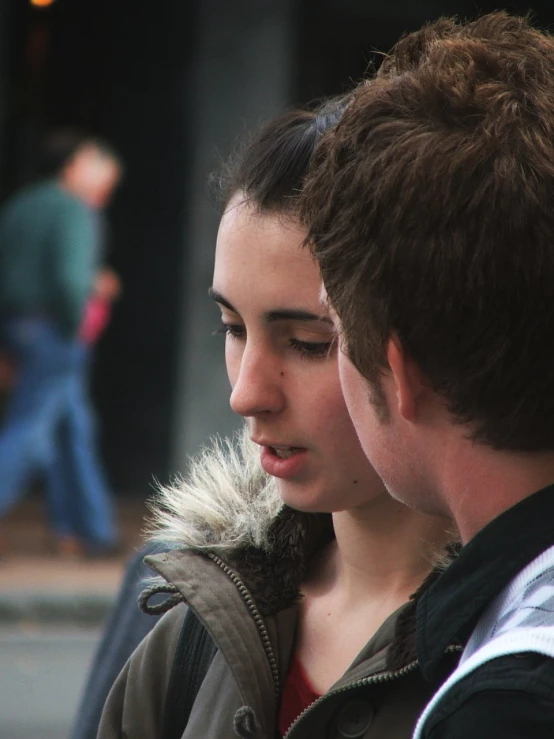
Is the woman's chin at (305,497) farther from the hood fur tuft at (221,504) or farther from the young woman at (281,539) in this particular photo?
the hood fur tuft at (221,504)

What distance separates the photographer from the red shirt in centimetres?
159

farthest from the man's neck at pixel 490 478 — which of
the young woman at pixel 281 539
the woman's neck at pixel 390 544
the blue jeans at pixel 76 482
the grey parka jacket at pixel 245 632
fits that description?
the blue jeans at pixel 76 482

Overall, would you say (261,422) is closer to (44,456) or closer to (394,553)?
(394,553)

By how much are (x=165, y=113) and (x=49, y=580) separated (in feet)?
10.5

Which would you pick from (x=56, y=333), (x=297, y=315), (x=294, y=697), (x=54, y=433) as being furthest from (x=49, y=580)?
(x=297, y=315)

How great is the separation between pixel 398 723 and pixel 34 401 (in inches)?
240

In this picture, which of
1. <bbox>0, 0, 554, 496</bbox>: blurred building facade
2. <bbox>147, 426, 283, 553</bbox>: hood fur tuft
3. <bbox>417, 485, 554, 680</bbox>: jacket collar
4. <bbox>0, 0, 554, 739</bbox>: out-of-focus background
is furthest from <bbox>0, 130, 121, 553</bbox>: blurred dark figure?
<bbox>417, 485, 554, 680</bbox>: jacket collar

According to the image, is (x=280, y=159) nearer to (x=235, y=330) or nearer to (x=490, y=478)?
(x=235, y=330)

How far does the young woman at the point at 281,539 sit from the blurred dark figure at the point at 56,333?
220 inches

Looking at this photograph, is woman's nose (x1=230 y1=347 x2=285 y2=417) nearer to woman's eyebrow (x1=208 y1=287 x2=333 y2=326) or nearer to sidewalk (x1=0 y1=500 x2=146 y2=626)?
woman's eyebrow (x1=208 y1=287 x2=333 y2=326)

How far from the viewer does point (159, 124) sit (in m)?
8.31

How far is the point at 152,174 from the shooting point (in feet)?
27.6

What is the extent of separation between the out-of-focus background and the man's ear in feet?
21.0

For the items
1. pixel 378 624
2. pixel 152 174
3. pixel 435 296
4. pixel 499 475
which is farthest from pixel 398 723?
pixel 152 174
